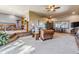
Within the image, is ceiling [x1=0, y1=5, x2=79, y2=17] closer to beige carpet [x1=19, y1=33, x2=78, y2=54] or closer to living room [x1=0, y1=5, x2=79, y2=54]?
living room [x1=0, y1=5, x2=79, y2=54]

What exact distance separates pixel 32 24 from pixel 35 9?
0.76m

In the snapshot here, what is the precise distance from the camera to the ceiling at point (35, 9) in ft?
10.3

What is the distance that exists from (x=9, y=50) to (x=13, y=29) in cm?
73

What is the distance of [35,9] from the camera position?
3.56m

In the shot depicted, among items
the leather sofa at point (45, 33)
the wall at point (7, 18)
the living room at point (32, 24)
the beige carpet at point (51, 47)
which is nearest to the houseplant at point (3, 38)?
the living room at point (32, 24)

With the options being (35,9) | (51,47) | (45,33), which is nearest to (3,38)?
(35,9)

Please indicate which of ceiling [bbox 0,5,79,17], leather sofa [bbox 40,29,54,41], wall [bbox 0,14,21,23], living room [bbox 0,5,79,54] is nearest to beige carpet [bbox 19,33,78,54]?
living room [bbox 0,5,79,54]

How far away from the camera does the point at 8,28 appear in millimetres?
3170

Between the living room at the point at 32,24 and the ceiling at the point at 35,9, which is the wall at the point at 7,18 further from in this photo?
the ceiling at the point at 35,9

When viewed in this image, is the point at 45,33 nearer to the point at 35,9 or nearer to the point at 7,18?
the point at 35,9

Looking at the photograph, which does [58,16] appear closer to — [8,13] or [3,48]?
[8,13]

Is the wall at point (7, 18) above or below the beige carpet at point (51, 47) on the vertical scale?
above
